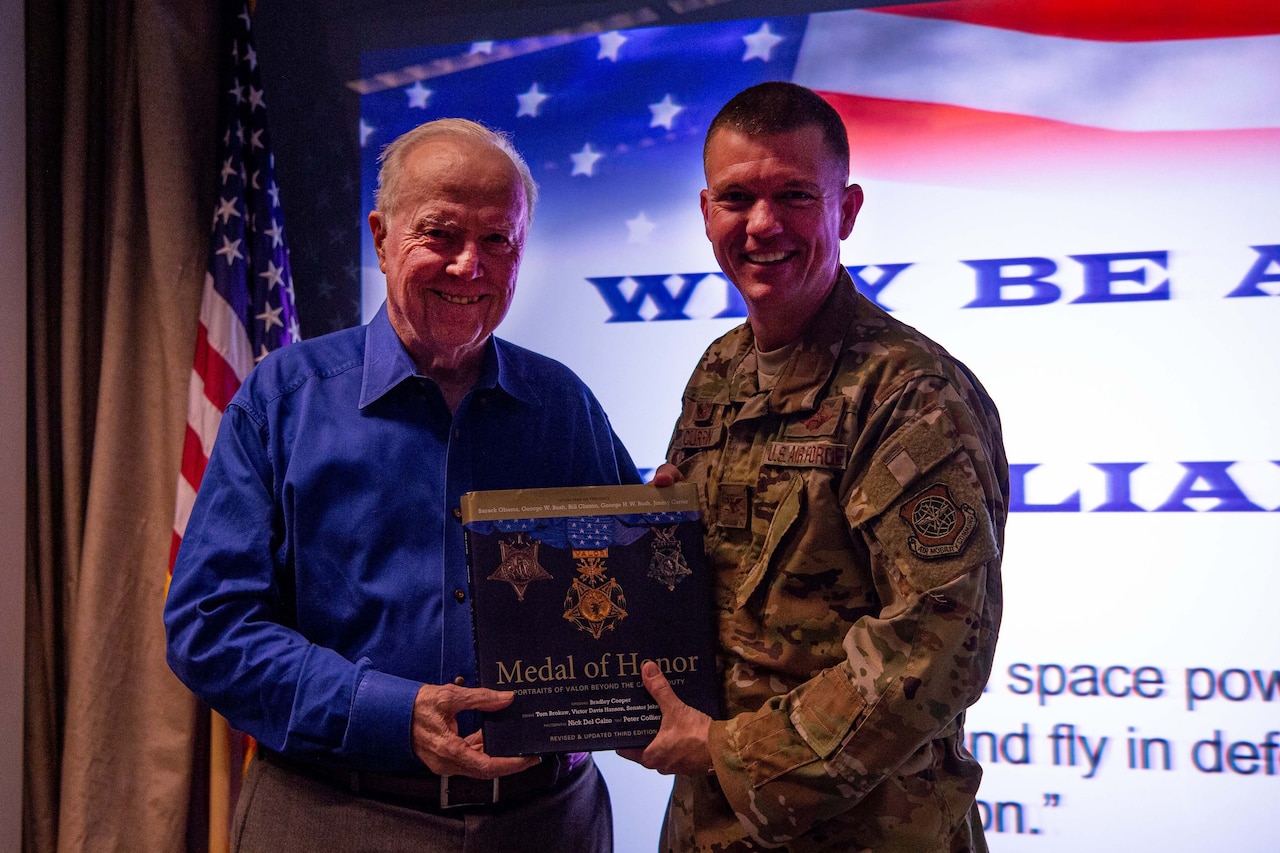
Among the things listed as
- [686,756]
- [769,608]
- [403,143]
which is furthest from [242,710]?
[403,143]

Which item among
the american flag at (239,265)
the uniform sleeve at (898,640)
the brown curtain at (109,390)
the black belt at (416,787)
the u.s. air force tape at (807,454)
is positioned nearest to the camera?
the uniform sleeve at (898,640)

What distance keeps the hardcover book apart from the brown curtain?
5.63 ft

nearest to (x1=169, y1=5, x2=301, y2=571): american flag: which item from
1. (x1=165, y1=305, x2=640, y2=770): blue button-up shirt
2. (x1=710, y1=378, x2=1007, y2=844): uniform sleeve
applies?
(x1=165, y1=305, x2=640, y2=770): blue button-up shirt

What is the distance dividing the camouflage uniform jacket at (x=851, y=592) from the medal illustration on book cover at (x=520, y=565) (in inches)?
12.2

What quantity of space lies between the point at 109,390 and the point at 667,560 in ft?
6.68

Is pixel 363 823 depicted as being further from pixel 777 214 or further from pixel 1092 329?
pixel 1092 329

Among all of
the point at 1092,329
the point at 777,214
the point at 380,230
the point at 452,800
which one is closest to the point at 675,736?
the point at 452,800

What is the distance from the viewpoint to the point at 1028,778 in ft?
9.17

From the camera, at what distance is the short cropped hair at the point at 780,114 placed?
5.26 ft

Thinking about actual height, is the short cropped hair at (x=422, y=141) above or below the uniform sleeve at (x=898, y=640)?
above

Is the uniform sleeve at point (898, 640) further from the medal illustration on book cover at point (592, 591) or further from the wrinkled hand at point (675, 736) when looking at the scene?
the medal illustration on book cover at point (592, 591)

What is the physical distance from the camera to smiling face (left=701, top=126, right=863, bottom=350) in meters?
1.61

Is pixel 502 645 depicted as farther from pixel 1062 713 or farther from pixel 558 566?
pixel 1062 713

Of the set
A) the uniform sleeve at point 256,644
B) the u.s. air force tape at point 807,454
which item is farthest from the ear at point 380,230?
the u.s. air force tape at point 807,454
